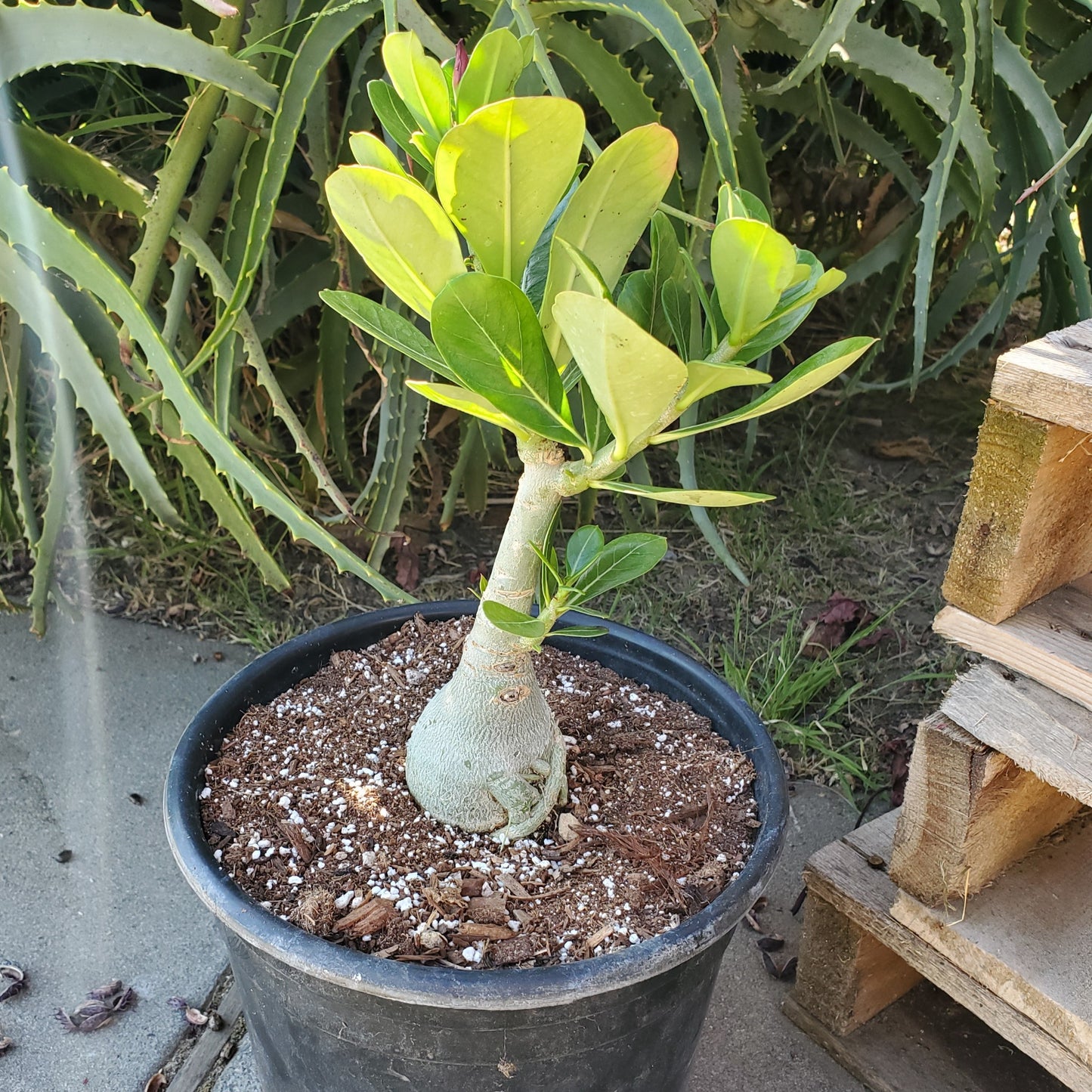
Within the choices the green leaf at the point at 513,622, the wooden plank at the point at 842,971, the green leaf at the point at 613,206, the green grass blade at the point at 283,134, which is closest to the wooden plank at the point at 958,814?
the wooden plank at the point at 842,971

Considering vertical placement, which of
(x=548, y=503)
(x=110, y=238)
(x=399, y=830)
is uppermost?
(x=548, y=503)

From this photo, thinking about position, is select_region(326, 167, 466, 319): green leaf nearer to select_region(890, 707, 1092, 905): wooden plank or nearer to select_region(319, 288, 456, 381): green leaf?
select_region(319, 288, 456, 381): green leaf

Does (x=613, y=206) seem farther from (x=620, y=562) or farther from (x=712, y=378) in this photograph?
(x=620, y=562)

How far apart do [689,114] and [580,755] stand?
3.10 ft

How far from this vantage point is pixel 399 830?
2.66ft

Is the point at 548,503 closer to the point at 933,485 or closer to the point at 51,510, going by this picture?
the point at 51,510

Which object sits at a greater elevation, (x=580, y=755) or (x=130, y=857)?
(x=580, y=755)

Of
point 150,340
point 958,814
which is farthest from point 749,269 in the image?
point 150,340

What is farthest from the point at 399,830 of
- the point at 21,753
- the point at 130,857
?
the point at 21,753

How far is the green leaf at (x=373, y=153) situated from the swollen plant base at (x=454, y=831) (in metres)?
0.49

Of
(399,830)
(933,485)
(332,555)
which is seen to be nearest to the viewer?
(399,830)

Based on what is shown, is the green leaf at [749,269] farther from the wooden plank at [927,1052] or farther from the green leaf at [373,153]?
the wooden plank at [927,1052]

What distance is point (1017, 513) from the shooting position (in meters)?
0.72

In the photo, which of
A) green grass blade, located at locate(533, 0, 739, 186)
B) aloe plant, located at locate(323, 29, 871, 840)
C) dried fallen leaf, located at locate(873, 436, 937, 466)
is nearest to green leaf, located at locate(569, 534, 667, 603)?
aloe plant, located at locate(323, 29, 871, 840)
